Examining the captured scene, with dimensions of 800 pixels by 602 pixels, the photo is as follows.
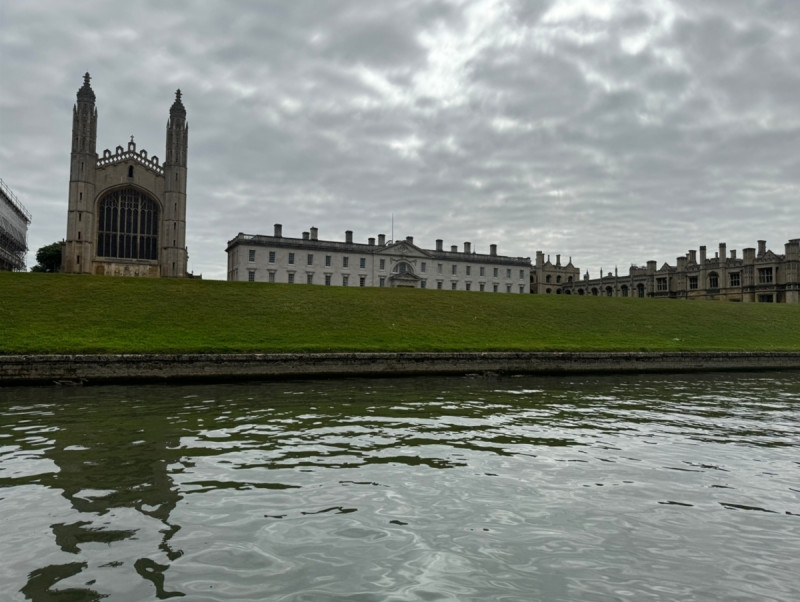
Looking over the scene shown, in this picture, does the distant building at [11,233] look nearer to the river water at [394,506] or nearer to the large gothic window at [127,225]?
the large gothic window at [127,225]

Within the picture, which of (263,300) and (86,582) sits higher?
(263,300)

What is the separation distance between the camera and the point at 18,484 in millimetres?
7727

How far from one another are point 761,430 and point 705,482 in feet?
18.9

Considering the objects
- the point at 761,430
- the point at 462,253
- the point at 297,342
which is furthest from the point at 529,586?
the point at 462,253

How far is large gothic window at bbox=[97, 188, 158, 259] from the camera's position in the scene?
6938 cm

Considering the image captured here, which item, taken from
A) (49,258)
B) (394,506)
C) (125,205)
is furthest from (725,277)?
(49,258)

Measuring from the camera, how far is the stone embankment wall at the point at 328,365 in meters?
20.2

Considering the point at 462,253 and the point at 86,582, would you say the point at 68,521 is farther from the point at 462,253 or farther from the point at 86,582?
the point at 462,253

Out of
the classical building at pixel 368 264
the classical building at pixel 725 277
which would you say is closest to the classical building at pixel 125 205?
the classical building at pixel 368 264

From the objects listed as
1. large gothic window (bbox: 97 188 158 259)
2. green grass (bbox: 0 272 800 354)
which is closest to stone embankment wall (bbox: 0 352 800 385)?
green grass (bbox: 0 272 800 354)

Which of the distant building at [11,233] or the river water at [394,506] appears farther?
Result: the distant building at [11,233]

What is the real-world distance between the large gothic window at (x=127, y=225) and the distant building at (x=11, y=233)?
14136mm

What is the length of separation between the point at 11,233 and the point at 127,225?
2412 centimetres

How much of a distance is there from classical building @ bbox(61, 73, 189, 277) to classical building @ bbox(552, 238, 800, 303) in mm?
79615
